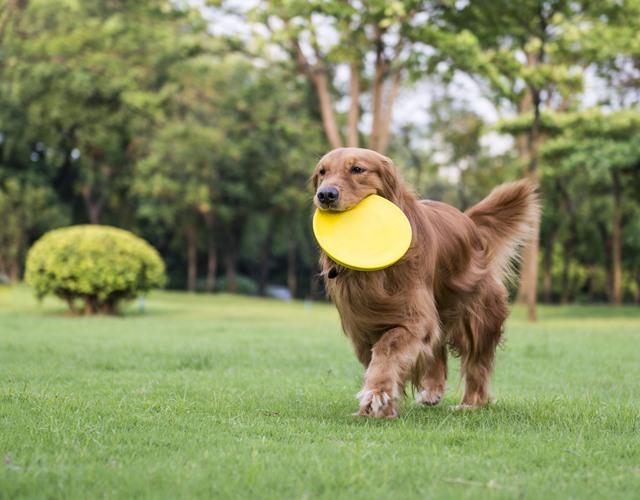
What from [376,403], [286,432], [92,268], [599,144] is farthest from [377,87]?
[286,432]

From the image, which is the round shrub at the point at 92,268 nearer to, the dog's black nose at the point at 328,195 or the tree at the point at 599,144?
the tree at the point at 599,144

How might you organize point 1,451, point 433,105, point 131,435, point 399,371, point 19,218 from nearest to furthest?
point 1,451
point 131,435
point 399,371
point 19,218
point 433,105

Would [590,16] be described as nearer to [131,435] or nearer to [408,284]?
[408,284]

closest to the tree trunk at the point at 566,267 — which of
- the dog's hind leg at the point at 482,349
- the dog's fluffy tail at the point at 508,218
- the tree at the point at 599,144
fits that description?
the tree at the point at 599,144

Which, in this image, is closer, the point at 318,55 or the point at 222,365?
the point at 222,365

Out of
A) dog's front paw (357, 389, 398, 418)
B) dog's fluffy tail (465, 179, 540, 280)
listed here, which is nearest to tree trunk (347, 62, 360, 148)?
dog's fluffy tail (465, 179, 540, 280)

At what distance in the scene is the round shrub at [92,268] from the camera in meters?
19.1

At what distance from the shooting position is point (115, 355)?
9836 mm

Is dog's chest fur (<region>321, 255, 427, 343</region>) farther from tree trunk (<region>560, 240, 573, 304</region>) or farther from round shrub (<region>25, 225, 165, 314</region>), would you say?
tree trunk (<region>560, 240, 573, 304</region>)

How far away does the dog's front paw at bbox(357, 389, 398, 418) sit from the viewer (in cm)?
509

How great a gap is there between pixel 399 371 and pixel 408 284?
2.02 feet

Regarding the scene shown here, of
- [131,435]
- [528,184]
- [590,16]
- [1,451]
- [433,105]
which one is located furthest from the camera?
[433,105]

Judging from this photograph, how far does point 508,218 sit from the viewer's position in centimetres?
685

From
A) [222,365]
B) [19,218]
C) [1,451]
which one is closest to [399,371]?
[1,451]
